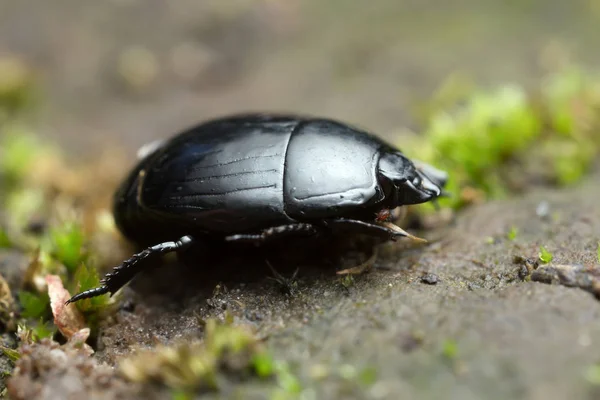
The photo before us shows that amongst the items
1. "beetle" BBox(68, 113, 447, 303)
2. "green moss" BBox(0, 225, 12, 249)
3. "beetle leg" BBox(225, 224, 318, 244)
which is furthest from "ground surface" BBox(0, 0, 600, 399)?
"green moss" BBox(0, 225, 12, 249)

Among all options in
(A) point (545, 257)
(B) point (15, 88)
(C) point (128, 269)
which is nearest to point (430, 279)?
(A) point (545, 257)

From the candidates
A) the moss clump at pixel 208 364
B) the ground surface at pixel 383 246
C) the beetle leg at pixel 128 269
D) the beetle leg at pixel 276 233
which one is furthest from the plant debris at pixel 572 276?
the beetle leg at pixel 128 269

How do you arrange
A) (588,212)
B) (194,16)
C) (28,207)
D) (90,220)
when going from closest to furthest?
(588,212)
(90,220)
(28,207)
(194,16)

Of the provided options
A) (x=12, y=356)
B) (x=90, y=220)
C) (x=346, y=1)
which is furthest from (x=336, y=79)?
(x=12, y=356)

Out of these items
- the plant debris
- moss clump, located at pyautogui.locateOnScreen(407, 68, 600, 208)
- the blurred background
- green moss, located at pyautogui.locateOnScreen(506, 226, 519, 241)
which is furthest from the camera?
the blurred background

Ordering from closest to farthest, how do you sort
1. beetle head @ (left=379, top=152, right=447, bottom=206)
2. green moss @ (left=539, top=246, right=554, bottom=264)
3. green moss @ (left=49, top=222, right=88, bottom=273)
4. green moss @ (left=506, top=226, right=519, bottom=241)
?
green moss @ (left=539, top=246, right=554, bottom=264), beetle head @ (left=379, top=152, right=447, bottom=206), green moss @ (left=506, top=226, right=519, bottom=241), green moss @ (left=49, top=222, right=88, bottom=273)

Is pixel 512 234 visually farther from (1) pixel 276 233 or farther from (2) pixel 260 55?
(2) pixel 260 55

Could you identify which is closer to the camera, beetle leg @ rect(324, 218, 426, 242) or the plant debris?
the plant debris

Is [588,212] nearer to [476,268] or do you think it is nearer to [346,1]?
[476,268]

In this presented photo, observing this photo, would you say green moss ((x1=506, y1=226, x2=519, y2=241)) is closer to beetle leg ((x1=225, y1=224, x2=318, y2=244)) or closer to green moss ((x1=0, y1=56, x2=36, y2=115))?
beetle leg ((x1=225, y1=224, x2=318, y2=244))
